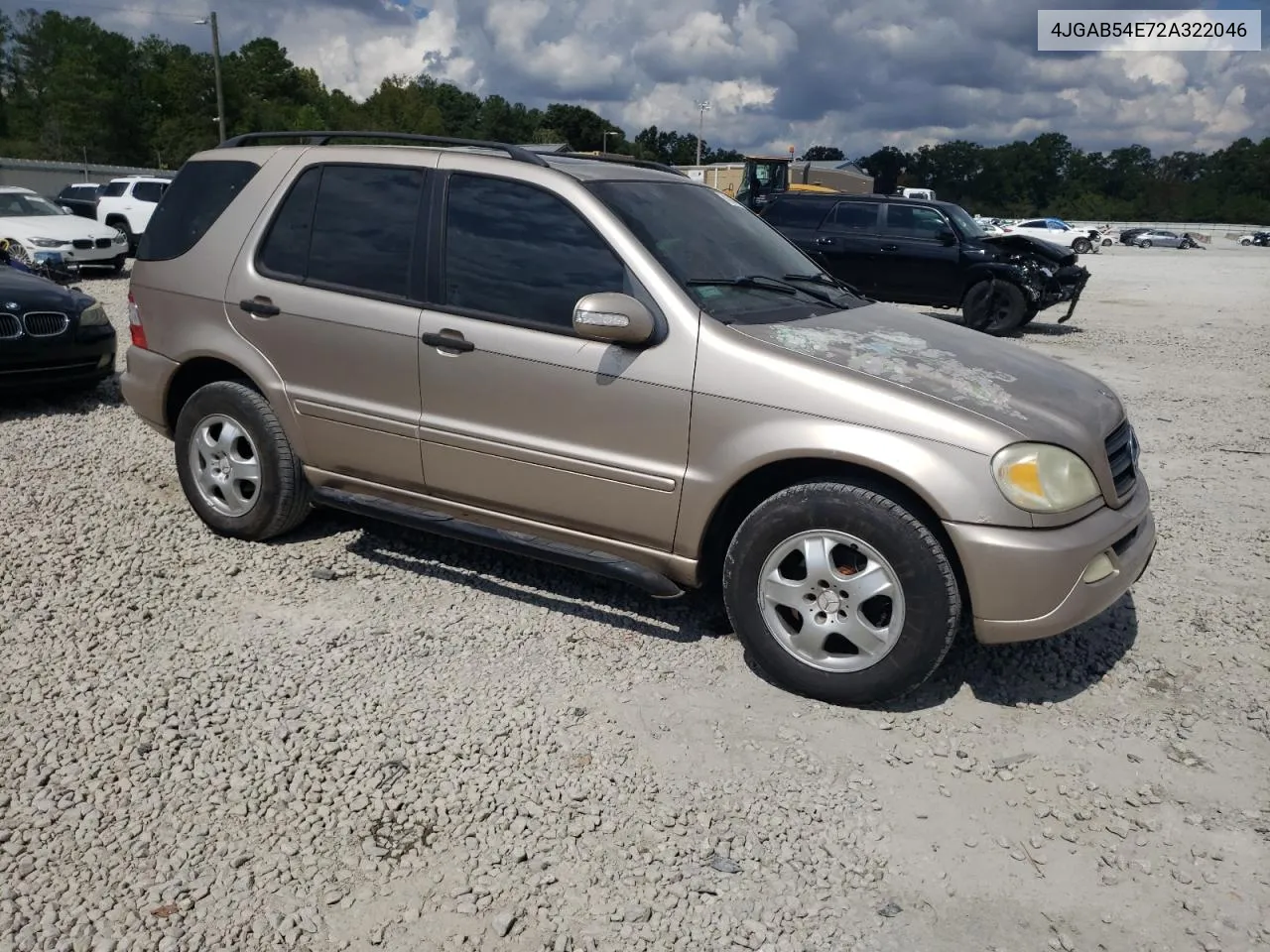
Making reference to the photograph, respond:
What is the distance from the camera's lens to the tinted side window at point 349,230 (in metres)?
4.16

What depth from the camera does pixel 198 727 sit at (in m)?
3.26

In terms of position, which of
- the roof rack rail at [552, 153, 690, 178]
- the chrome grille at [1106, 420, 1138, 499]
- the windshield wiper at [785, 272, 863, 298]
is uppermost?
the roof rack rail at [552, 153, 690, 178]

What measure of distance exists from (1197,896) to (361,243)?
3.82 metres

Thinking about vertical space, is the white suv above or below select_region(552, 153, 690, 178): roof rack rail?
below

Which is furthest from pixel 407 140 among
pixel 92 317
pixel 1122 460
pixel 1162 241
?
pixel 1162 241

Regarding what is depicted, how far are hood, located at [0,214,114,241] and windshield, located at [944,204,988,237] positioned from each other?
13.7 m

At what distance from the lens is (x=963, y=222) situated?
14.0 m

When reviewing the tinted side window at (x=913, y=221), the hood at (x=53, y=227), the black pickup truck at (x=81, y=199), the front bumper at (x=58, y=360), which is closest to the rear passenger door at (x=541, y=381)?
the front bumper at (x=58, y=360)

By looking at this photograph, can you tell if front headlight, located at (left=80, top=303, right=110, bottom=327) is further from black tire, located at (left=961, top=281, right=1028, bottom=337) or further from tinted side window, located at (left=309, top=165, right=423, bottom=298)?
black tire, located at (left=961, top=281, right=1028, bottom=337)

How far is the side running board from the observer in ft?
12.1

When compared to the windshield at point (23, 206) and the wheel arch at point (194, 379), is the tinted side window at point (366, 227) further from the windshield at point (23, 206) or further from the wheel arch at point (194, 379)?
the windshield at point (23, 206)

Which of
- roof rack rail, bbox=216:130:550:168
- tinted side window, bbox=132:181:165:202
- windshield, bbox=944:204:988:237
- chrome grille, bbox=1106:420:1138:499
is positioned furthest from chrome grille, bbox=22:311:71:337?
tinted side window, bbox=132:181:165:202

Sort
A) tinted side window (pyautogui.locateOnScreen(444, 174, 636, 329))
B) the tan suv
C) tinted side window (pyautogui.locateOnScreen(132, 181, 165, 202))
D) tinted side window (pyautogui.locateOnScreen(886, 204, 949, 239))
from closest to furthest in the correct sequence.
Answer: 1. the tan suv
2. tinted side window (pyautogui.locateOnScreen(444, 174, 636, 329))
3. tinted side window (pyautogui.locateOnScreen(886, 204, 949, 239))
4. tinted side window (pyautogui.locateOnScreen(132, 181, 165, 202))

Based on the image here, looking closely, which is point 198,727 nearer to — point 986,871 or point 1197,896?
point 986,871
